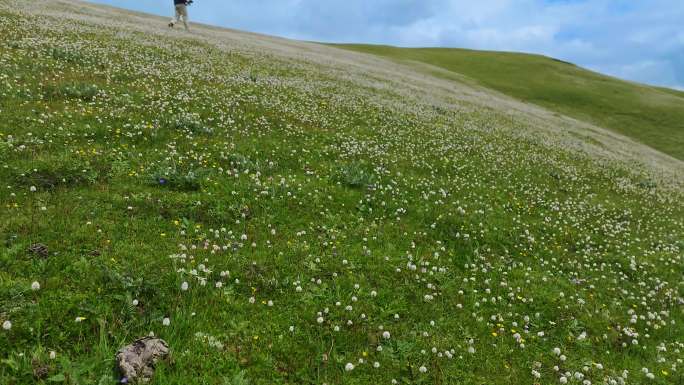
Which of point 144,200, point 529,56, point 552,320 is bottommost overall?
point 552,320

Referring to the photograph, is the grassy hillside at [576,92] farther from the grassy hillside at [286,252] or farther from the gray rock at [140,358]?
the gray rock at [140,358]

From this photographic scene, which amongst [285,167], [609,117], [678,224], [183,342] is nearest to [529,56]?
[609,117]

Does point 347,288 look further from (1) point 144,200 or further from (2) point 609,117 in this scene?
(2) point 609,117

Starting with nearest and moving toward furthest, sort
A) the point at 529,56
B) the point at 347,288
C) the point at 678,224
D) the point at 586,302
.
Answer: the point at 347,288
the point at 586,302
the point at 678,224
the point at 529,56

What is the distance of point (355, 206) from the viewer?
1270 cm

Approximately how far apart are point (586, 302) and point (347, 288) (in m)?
6.66

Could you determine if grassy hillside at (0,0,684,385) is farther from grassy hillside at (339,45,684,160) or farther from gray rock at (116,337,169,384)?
grassy hillside at (339,45,684,160)

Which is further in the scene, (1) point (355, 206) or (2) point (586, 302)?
(1) point (355, 206)

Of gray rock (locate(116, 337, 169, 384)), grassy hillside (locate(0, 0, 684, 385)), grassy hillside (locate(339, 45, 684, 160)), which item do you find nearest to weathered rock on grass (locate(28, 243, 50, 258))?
grassy hillside (locate(0, 0, 684, 385))

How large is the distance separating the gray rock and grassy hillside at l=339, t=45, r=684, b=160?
7020cm

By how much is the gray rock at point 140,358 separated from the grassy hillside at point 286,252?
6.0 inches

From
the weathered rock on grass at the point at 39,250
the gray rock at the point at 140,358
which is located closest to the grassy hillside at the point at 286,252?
the weathered rock on grass at the point at 39,250

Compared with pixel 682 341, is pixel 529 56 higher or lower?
higher

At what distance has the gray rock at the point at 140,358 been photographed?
540cm
